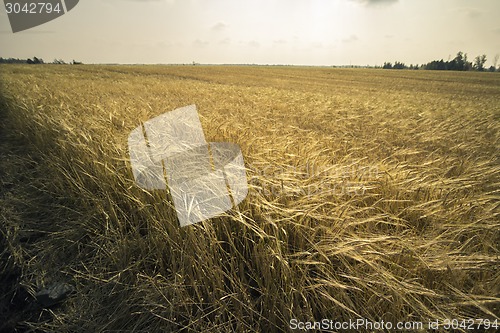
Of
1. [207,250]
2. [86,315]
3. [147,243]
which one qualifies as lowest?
[86,315]

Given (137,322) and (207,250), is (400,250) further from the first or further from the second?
(137,322)

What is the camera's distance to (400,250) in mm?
1002

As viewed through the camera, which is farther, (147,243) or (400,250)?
(147,243)

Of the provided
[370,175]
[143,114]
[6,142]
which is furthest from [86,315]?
[6,142]

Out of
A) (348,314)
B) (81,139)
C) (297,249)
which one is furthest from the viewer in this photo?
(81,139)

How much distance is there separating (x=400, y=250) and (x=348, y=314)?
0.35m

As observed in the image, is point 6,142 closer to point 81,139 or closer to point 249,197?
point 81,139

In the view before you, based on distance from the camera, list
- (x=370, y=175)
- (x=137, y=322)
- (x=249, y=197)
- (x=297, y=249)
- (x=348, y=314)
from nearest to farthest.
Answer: (x=348, y=314), (x=137, y=322), (x=297, y=249), (x=249, y=197), (x=370, y=175)

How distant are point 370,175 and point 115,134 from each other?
89.2 inches

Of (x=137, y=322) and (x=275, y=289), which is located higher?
(x=275, y=289)

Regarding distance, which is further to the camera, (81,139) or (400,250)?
(81,139)

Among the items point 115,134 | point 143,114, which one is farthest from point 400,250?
point 143,114

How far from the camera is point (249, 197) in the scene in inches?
49.6

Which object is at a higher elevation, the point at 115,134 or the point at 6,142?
the point at 115,134
